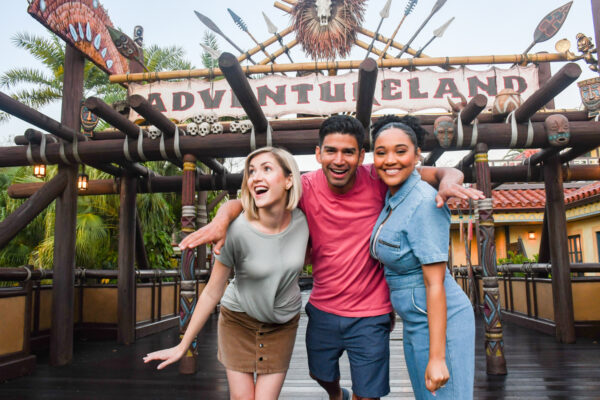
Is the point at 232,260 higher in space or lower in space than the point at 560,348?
higher

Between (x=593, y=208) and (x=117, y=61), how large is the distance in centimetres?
1134

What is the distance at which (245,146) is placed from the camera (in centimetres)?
530

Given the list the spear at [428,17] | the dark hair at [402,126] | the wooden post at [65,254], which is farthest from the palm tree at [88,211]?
the dark hair at [402,126]

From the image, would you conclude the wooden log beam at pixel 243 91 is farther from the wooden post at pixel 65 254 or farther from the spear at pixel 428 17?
the spear at pixel 428 17

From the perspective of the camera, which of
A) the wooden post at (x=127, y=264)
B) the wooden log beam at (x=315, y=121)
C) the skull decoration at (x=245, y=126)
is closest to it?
the skull decoration at (x=245, y=126)

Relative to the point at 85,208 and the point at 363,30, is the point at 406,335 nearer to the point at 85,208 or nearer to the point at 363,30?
the point at 363,30

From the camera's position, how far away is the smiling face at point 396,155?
6.43ft

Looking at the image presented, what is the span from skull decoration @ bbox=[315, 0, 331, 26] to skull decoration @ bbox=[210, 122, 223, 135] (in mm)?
3148

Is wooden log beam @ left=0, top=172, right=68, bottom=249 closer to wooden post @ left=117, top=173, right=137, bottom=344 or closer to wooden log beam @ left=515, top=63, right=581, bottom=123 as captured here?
wooden post @ left=117, top=173, right=137, bottom=344

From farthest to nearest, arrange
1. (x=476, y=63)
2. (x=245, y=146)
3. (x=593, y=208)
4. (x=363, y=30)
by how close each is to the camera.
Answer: (x=593, y=208)
(x=363, y=30)
(x=476, y=63)
(x=245, y=146)

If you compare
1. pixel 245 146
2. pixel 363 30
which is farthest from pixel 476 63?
pixel 245 146

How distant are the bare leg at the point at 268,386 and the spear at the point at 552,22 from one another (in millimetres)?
5510

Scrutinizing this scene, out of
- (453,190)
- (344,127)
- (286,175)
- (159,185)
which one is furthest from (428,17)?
(453,190)

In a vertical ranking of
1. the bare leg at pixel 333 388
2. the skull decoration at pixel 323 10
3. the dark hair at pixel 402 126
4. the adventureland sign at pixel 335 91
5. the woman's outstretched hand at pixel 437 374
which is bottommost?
the bare leg at pixel 333 388
